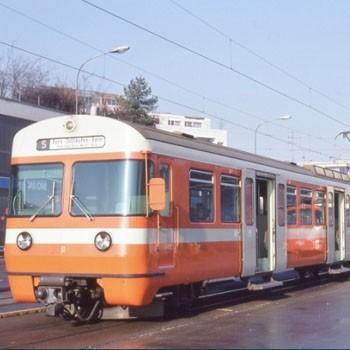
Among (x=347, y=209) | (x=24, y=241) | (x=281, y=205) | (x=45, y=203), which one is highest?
(x=347, y=209)

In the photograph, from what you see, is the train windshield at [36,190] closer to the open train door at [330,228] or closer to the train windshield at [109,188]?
the train windshield at [109,188]

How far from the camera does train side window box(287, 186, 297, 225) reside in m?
17.8

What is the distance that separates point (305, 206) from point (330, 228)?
2486 millimetres

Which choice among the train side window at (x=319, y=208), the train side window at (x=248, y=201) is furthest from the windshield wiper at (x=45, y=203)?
the train side window at (x=319, y=208)

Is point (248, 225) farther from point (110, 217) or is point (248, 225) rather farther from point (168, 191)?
point (110, 217)

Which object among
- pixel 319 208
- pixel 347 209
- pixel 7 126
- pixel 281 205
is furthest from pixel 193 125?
pixel 281 205

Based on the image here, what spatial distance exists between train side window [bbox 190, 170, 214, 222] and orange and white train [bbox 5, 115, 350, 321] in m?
0.02

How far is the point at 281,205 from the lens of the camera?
17.3 m

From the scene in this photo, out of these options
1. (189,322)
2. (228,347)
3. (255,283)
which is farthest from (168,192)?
(255,283)

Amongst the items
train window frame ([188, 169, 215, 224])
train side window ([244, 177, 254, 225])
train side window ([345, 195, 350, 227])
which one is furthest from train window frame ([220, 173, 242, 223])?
train side window ([345, 195, 350, 227])

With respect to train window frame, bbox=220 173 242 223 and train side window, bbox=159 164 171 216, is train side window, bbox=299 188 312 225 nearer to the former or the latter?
train window frame, bbox=220 173 242 223

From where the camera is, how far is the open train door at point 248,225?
15.0 meters

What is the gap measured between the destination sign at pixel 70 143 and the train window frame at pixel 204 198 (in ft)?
6.03

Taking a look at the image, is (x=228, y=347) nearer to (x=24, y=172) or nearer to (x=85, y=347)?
(x=85, y=347)
